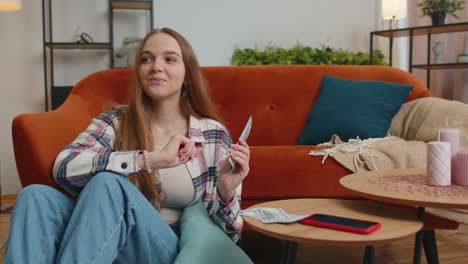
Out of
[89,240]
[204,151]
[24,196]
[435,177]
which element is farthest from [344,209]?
[24,196]

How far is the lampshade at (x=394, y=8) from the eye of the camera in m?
3.90

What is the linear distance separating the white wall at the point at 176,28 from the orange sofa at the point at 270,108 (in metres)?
1.42

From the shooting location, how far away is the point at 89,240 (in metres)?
1.01

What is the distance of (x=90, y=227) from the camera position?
40.3 inches

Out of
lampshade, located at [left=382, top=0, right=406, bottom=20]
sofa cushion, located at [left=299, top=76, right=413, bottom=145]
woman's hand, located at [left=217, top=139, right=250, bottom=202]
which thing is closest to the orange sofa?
sofa cushion, located at [left=299, top=76, right=413, bottom=145]

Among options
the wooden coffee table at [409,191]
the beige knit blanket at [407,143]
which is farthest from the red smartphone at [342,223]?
the beige knit blanket at [407,143]

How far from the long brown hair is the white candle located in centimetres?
64

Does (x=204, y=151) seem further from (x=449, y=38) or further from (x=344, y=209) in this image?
(x=449, y=38)

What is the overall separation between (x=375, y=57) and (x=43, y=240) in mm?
3513

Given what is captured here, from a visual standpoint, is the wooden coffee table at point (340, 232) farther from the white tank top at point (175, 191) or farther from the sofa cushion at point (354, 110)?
the sofa cushion at point (354, 110)

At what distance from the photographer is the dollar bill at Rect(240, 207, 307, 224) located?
1102 mm

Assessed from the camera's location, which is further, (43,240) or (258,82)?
(258,82)

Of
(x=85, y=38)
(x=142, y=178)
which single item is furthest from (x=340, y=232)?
(x=85, y=38)

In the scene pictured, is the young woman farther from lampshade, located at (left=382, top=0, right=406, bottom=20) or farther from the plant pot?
lampshade, located at (left=382, top=0, right=406, bottom=20)
